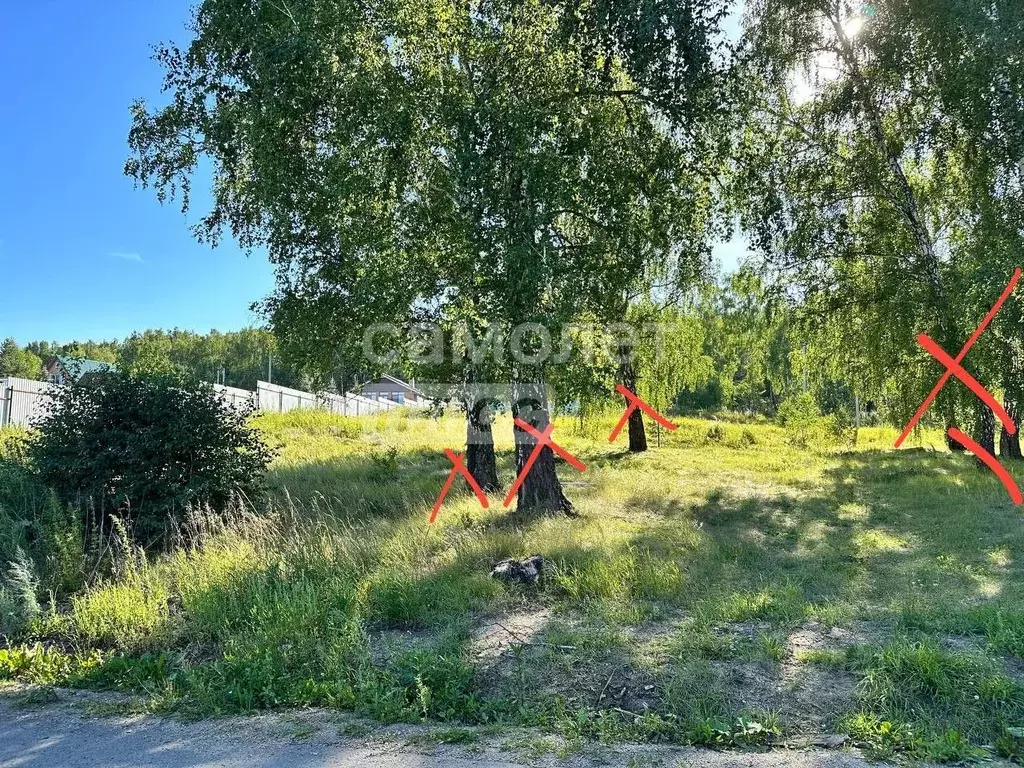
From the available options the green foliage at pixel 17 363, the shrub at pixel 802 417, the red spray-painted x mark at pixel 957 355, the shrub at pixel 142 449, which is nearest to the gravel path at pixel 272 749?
the shrub at pixel 142 449

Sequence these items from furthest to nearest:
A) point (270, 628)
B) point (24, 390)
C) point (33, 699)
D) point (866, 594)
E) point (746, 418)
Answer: point (746, 418) < point (24, 390) < point (866, 594) < point (270, 628) < point (33, 699)

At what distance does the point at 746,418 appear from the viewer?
1548 inches

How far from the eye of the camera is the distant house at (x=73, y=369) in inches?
305

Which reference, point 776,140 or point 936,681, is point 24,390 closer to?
point 776,140

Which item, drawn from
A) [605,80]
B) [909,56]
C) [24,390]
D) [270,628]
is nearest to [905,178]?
[909,56]

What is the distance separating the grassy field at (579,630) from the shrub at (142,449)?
1.59ft

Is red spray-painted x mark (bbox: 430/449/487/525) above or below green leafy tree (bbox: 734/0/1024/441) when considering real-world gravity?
below

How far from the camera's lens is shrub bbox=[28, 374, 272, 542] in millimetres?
7066

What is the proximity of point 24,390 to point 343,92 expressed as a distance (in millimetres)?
16710

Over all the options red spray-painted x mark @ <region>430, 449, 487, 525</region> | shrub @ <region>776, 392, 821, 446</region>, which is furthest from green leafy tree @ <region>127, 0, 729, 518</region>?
shrub @ <region>776, 392, 821, 446</region>

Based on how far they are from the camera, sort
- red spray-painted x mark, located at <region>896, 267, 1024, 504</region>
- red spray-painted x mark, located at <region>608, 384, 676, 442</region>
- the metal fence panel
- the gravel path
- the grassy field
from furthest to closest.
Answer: the metal fence panel
red spray-painted x mark, located at <region>608, 384, 676, 442</region>
red spray-painted x mark, located at <region>896, 267, 1024, 504</region>
the grassy field
the gravel path

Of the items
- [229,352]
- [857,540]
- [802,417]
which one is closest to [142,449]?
[857,540]

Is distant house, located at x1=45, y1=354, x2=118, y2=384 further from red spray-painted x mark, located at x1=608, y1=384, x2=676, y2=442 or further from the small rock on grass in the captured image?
red spray-painted x mark, located at x1=608, y1=384, x2=676, y2=442

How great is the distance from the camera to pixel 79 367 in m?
8.16
